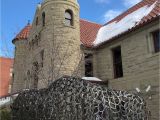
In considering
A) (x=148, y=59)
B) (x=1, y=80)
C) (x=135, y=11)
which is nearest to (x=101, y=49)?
(x=135, y=11)

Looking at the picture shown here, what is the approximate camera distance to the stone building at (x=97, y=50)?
585 inches

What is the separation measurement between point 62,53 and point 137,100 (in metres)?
9.27

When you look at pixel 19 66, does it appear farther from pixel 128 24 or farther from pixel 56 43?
pixel 128 24

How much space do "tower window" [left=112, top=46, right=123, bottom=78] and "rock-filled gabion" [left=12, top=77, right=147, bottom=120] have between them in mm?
7777

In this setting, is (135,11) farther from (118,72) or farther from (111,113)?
(111,113)

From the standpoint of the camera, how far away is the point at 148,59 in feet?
48.5

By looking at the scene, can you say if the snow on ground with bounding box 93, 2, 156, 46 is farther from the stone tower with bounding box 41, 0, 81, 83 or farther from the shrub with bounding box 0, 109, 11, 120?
the shrub with bounding box 0, 109, 11, 120

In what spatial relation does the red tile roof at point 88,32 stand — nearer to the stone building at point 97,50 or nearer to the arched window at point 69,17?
the stone building at point 97,50

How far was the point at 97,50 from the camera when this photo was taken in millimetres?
19484

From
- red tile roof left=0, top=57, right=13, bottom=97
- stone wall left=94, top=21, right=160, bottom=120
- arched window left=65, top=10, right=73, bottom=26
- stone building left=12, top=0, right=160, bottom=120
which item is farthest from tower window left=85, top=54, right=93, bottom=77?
red tile roof left=0, top=57, right=13, bottom=97

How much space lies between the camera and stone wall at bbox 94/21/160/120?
46.2 feet

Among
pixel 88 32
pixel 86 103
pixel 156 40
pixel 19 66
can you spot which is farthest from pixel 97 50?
pixel 86 103

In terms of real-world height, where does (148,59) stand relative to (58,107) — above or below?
above

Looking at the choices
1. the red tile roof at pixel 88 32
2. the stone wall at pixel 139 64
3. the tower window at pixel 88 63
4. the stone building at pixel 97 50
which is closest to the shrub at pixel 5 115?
the stone building at pixel 97 50
